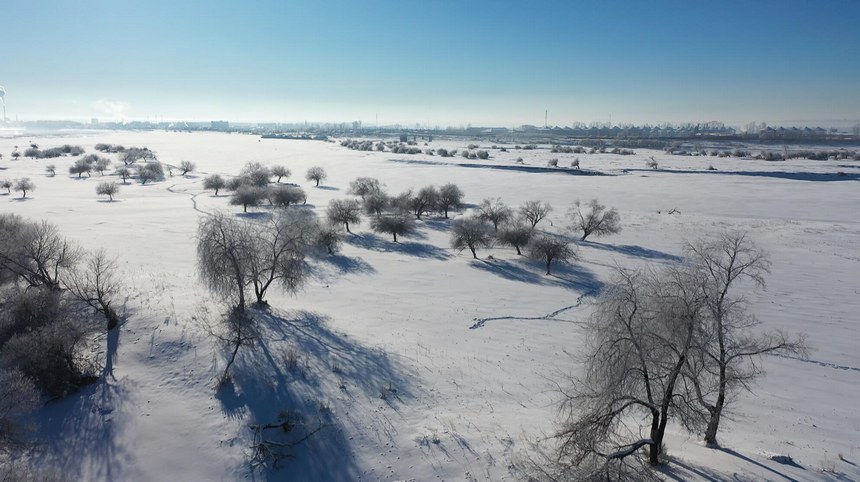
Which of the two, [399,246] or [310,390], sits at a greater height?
[399,246]

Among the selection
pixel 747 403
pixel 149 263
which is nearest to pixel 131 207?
pixel 149 263

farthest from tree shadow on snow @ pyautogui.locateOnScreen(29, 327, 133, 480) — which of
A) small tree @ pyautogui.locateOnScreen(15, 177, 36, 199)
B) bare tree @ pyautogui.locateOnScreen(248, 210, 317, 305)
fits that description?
small tree @ pyautogui.locateOnScreen(15, 177, 36, 199)

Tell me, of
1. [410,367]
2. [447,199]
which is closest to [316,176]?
[447,199]

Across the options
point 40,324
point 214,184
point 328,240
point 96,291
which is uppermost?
point 214,184

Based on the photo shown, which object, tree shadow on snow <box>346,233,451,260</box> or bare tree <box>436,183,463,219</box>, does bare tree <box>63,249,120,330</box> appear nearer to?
tree shadow on snow <box>346,233,451,260</box>

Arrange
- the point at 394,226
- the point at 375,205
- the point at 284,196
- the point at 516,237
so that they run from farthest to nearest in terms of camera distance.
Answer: the point at 284,196, the point at 375,205, the point at 394,226, the point at 516,237

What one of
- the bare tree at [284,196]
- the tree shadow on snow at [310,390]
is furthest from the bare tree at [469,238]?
the bare tree at [284,196]

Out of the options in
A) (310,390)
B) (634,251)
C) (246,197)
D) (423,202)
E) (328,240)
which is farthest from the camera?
Result: (246,197)

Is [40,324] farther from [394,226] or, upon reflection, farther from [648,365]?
[394,226]
